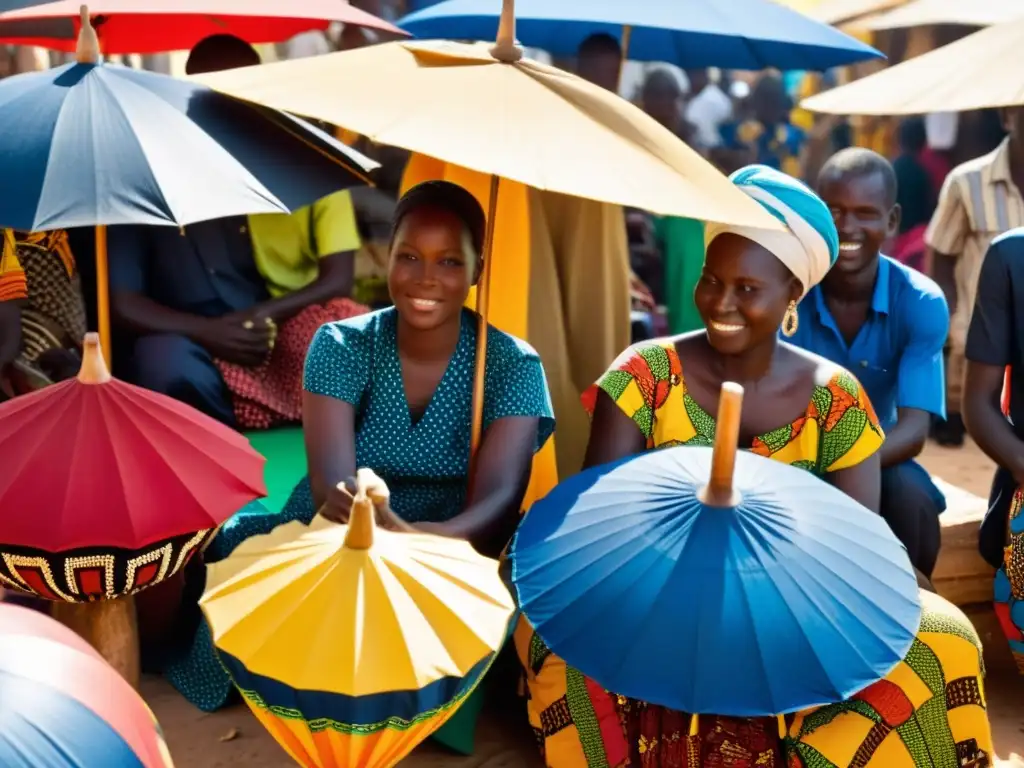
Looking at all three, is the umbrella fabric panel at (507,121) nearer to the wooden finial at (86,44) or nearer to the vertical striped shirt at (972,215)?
the wooden finial at (86,44)

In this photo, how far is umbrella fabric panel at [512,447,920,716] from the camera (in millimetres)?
2668

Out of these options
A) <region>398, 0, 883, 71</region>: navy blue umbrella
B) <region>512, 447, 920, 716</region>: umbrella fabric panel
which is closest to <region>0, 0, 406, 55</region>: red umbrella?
<region>398, 0, 883, 71</region>: navy blue umbrella

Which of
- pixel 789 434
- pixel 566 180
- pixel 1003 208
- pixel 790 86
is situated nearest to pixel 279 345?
pixel 789 434

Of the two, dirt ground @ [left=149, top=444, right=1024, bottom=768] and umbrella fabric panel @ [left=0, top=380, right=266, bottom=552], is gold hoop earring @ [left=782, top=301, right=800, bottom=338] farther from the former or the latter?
umbrella fabric panel @ [left=0, top=380, right=266, bottom=552]

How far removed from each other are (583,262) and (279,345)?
4.04 ft

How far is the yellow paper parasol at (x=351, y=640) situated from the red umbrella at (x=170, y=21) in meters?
2.14

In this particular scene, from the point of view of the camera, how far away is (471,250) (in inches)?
146

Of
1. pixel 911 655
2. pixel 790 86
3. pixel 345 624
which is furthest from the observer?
pixel 790 86

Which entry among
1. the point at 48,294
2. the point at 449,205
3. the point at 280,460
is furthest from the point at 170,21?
the point at 449,205

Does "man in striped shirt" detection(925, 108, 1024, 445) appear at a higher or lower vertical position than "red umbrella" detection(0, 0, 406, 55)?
lower

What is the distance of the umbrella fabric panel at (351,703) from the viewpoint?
241cm

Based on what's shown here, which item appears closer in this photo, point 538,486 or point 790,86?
point 538,486

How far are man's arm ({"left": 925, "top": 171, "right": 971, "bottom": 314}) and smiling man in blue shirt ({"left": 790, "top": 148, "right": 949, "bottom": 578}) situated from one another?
2357 mm

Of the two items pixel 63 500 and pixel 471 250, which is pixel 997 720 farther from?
pixel 63 500
